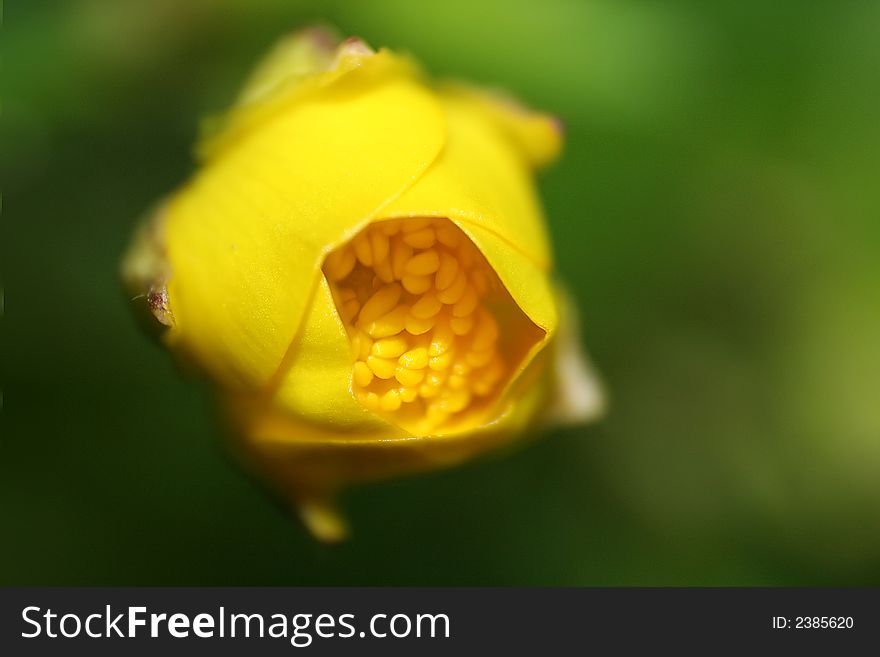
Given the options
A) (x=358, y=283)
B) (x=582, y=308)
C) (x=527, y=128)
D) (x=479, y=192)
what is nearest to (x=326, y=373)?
(x=358, y=283)

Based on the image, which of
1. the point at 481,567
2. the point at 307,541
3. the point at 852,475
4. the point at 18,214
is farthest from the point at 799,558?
the point at 18,214

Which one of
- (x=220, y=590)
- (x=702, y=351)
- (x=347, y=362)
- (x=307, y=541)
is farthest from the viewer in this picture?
(x=702, y=351)

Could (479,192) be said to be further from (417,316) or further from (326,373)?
(326,373)

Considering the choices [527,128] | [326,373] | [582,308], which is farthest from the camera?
A: [582,308]

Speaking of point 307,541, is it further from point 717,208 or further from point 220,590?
point 717,208

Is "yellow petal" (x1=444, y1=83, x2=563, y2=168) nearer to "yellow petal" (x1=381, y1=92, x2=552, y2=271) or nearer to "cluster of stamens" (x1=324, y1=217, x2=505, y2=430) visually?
"yellow petal" (x1=381, y1=92, x2=552, y2=271)

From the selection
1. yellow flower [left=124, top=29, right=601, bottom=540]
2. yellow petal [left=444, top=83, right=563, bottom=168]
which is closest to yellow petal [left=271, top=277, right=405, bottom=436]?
yellow flower [left=124, top=29, right=601, bottom=540]

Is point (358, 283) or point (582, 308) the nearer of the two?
point (358, 283)

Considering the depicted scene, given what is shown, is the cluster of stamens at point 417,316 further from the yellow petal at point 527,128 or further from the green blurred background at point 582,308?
the green blurred background at point 582,308

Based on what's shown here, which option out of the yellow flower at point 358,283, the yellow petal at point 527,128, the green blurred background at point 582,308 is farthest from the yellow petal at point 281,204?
the green blurred background at point 582,308
